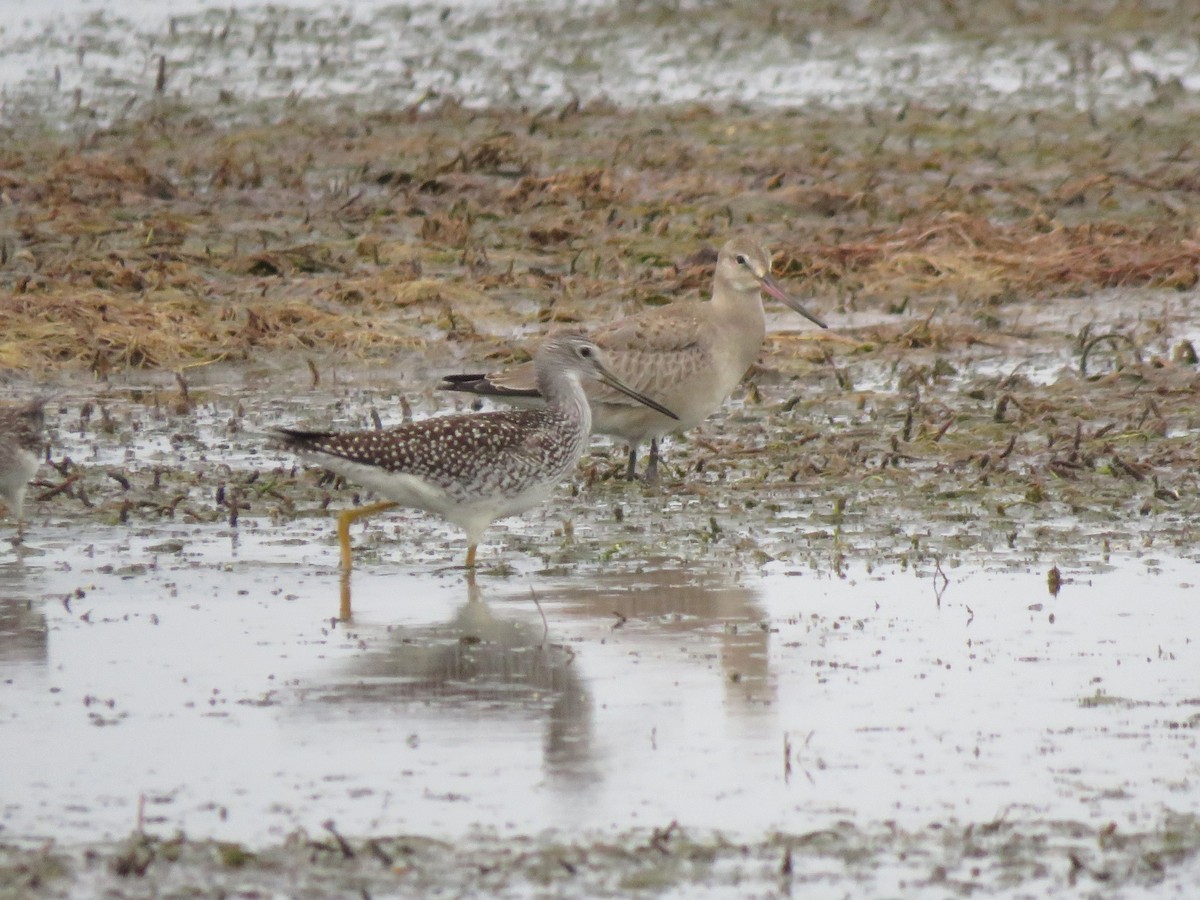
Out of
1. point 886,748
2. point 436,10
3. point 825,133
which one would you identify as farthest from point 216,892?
point 436,10

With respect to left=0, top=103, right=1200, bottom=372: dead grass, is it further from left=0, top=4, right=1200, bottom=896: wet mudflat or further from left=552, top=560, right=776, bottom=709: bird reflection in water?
left=552, top=560, right=776, bottom=709: bird reflection in water

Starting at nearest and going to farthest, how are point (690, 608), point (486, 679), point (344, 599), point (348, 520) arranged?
point (486, 679)
point (690, 608)
point (344, 599)
point (348, 520)

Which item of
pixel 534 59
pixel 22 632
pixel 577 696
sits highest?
pixel 534 59

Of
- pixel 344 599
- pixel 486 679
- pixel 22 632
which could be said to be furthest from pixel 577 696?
pixel 22 632

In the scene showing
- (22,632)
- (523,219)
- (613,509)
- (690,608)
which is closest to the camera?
(22,632)

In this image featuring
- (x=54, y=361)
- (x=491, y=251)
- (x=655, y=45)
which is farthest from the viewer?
(x=655, y=45)

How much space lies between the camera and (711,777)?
6.40 m

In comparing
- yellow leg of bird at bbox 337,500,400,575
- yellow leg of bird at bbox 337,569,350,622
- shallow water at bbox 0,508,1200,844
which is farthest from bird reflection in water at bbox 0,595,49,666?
yellow leg of bird at bbox 337,500,400,575

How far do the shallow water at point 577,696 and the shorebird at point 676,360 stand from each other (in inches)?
64.4

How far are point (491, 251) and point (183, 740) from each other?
8767mm

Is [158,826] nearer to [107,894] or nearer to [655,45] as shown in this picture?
[107,894]

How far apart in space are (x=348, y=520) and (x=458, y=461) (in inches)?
22.1

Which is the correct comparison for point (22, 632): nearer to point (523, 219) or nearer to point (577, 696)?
point (577, 696)

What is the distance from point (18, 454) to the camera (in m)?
9.43
